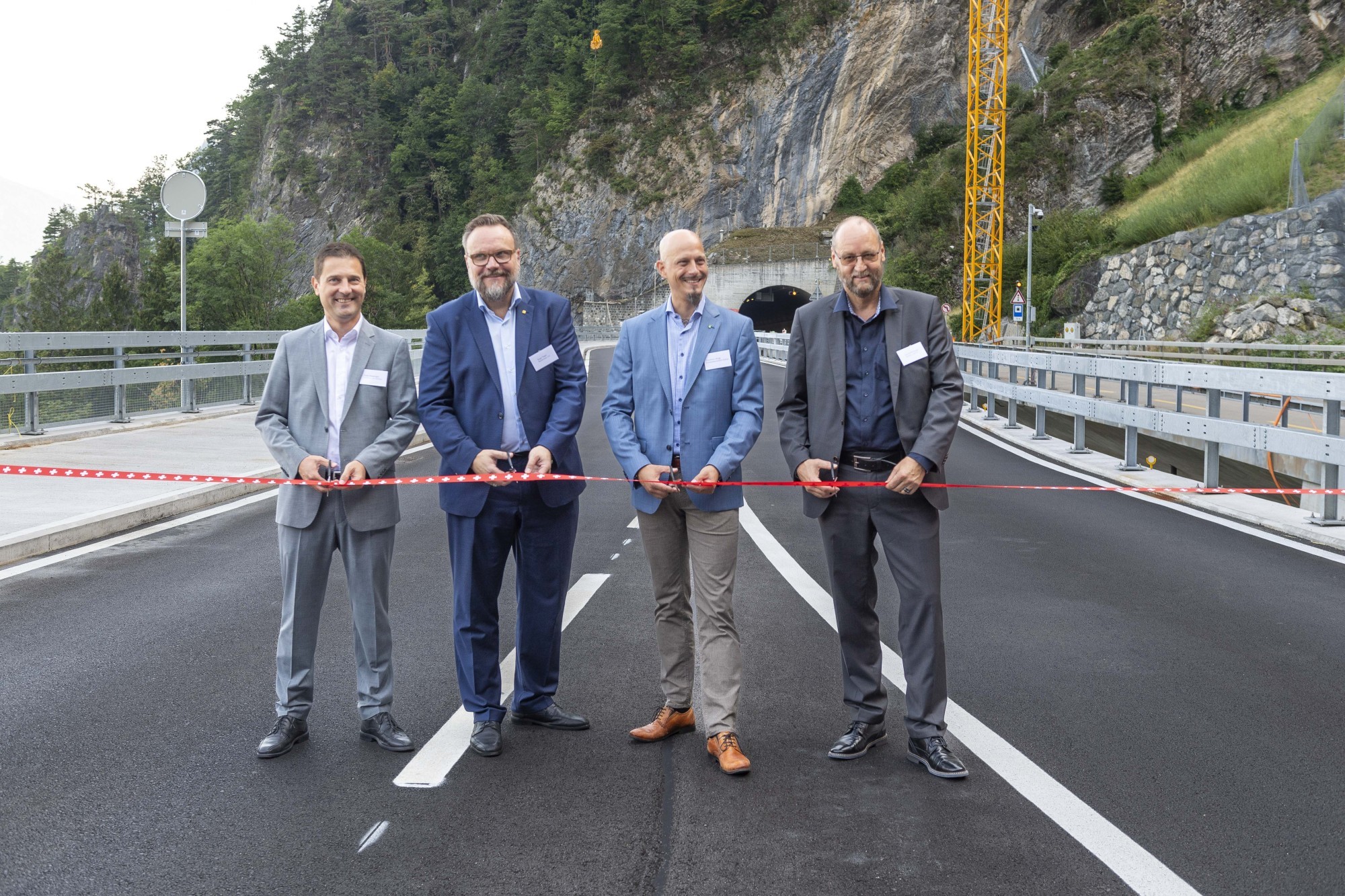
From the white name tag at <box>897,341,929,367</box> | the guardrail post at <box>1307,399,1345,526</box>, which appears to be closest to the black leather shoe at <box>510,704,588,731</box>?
the white name tag at <box>897,341,929,367</box>

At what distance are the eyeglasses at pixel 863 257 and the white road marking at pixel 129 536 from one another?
4715 millimetres

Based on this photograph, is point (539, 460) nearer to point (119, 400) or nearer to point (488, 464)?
point (488, 464)

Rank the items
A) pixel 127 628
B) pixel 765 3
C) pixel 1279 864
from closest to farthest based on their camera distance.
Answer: pixel 1279 864 → pixel 127 628 → pixel 765 3

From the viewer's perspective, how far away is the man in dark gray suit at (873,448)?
15.3 ft

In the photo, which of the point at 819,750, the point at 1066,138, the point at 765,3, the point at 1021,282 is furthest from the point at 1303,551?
the point at 765,3

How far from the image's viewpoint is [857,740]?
4.61 meters

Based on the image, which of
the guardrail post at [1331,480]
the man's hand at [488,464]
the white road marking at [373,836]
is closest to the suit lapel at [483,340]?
the man's hand at [488,464]

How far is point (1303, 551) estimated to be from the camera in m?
8.56

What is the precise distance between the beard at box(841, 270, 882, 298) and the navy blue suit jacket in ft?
3.95

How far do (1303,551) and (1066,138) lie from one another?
194 feet

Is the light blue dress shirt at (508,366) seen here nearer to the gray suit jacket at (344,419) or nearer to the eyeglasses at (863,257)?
the gray suit jacket at (344,419)

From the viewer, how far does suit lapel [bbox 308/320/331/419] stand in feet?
16.3

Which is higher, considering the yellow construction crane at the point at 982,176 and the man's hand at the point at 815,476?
the yellow construction crane at the point at 982,176

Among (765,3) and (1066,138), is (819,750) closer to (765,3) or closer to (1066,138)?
(1066,138)
